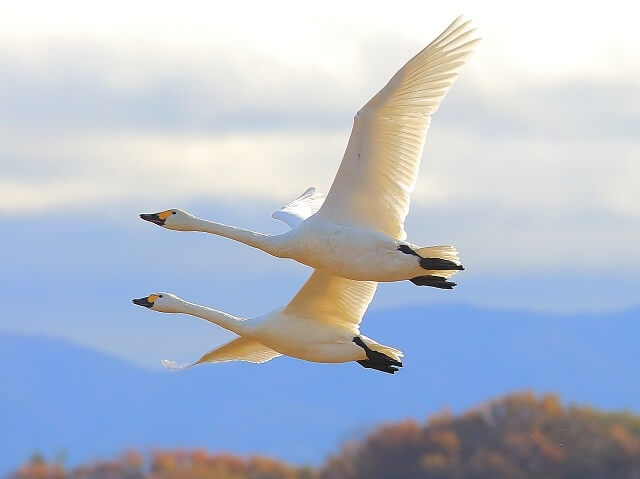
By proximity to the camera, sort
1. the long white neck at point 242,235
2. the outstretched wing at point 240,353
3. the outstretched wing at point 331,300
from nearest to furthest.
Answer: the long white neck at point 242,235 → the outstretched wing at point 331,300 → the outstretched wing at point 240,353

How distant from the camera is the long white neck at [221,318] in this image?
1476cm

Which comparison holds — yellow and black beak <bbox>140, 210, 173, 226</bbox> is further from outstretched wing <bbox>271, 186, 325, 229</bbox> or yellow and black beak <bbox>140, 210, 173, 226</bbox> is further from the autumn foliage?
→ the autumn foliage

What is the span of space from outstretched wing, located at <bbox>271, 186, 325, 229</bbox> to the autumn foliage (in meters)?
5.72

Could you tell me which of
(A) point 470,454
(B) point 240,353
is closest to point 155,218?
(B) point 240,353

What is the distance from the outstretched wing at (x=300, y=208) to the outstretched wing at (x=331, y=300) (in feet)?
1.81

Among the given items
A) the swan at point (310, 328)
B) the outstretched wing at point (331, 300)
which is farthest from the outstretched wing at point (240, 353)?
the outstretched wing at point (331, 300)

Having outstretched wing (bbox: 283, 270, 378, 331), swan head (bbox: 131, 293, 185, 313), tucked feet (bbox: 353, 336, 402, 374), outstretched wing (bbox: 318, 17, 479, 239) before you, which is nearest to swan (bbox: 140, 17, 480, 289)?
outstretched wing (bbox: 318, 17, 479, 239)

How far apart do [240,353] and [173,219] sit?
1318mm

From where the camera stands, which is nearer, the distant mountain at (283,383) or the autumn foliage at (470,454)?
the autumn foliage at (470,454)

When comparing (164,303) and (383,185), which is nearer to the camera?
(383,185)

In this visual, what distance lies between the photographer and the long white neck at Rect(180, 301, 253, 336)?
1476 centimetres

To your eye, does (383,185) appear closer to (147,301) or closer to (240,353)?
(240,353)

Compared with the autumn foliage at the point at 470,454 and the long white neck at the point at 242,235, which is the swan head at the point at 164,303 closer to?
the long white neck at the point at 242,235

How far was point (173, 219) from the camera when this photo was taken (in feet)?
49.4
